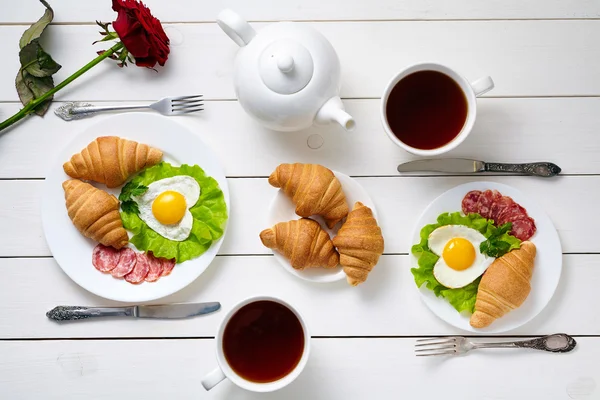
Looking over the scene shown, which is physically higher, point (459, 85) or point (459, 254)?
point (459, 85)

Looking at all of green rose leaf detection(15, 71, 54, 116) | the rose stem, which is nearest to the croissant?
the rose stem

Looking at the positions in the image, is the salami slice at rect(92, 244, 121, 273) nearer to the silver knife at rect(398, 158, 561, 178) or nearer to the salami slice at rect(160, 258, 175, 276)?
the salami slice at rect(160, 258, 175, 276)

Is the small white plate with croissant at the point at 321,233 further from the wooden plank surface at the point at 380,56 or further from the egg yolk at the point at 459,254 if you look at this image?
the wooden plank surface at the point at 380,56

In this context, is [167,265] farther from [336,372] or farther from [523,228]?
[523,228]

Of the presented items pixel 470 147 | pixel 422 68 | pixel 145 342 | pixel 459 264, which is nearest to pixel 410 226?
pixel 459 264

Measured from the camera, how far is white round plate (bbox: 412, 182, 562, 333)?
1.44 meters

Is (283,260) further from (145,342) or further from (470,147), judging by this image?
(470,147)

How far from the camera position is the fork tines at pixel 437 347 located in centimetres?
145

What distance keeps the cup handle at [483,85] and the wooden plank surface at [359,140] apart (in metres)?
0.16

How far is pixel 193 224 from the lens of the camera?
1.45 metres

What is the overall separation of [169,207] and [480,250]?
0.80 meters

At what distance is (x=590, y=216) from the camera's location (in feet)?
4.95

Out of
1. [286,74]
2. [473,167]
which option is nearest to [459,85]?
[473,167]

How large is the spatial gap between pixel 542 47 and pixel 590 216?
18.8 inches
